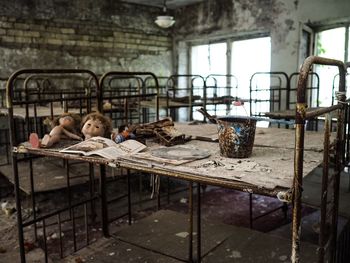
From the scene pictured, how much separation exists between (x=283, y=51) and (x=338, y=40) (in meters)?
0.94

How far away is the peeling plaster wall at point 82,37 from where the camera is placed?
6.08 metres

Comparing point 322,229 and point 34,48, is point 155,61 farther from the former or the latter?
point 322,229

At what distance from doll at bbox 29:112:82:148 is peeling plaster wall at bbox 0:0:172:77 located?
176 inches

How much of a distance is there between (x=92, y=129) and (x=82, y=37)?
531cm

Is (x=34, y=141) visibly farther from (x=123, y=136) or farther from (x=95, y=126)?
(x=123, y=136)

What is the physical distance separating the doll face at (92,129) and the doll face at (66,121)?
0.36ft

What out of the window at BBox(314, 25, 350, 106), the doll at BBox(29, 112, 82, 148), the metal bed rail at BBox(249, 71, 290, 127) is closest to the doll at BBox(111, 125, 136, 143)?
the doll at BBox(29, 112, 82, 148)

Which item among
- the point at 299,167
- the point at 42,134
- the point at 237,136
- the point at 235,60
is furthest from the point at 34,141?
the point at 235,60

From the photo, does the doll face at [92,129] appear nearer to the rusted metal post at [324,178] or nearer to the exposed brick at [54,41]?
the rusted metal post at [324,178]

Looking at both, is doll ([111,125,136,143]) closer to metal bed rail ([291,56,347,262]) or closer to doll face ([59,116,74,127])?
doll face ([59,116,74,127])

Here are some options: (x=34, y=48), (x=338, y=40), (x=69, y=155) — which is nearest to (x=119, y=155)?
(x=69, y=155)

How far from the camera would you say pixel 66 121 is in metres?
2.16

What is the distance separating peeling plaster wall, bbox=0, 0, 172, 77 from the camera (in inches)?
239

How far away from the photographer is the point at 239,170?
55.4 inches
